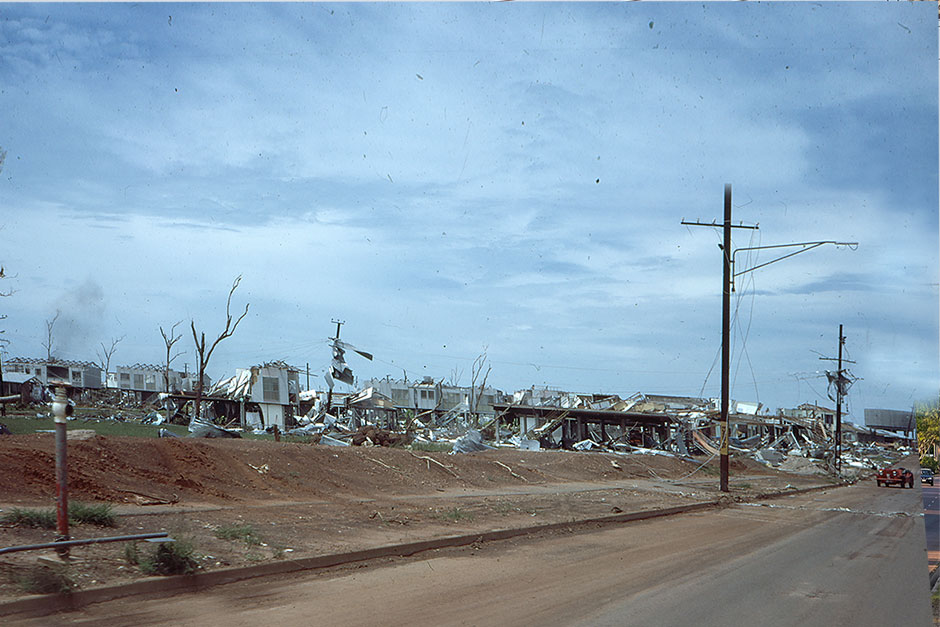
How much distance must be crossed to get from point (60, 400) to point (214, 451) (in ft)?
31.4

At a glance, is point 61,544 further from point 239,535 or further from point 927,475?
point 927,475

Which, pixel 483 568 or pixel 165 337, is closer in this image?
pixel 483 568

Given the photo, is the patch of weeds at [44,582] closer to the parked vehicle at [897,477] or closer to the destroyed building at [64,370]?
the parked vehicle at [897,477]

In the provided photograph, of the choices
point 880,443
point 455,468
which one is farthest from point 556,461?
point 880,443

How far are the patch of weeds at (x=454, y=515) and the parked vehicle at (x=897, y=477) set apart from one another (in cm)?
3593

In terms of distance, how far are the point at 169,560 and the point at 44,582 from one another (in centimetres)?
138

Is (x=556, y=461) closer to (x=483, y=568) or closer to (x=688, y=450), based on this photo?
(x=483, y=568)

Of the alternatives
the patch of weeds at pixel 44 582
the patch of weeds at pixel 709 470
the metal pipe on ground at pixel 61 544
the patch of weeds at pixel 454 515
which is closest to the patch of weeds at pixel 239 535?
the metal pipe on ground at pixel 61 544

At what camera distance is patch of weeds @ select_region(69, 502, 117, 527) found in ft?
32.7

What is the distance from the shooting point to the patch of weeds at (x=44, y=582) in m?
7.09

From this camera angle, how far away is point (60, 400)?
26.9 feet

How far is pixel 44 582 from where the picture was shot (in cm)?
716

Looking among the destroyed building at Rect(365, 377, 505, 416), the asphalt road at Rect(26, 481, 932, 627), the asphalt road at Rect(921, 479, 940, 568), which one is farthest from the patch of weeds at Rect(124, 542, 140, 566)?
the destroyed building at Rect(365, 377, 505, 416)

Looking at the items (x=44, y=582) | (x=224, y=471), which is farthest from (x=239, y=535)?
(x=224, y=471)
